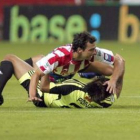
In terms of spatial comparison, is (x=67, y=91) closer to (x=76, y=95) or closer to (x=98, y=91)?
(x=76, y=95)

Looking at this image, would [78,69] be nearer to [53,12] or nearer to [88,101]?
[88,101]

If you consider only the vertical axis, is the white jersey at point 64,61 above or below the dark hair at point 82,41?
below

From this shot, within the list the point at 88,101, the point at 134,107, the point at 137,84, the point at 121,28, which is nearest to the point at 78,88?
the point at 88,101

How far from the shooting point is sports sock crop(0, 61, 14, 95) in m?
10.6

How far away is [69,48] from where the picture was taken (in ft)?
32.9

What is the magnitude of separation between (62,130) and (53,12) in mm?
20910

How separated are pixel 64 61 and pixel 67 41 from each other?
19.2 meters

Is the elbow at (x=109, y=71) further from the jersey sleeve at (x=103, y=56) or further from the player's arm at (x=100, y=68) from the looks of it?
the jersey sleeve at (x=103, y=56)

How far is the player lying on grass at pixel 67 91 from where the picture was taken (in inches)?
396

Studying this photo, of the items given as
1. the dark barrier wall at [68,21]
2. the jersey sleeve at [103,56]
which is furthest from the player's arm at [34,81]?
the dark barrier wall at [68,21]

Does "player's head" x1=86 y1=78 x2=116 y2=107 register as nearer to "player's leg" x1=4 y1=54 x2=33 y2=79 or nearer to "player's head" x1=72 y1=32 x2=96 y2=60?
"player's head" x1=72 y1=32 x2=96 y2=60

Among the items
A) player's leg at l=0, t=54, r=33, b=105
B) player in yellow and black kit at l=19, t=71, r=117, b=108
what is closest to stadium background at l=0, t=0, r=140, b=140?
player in yellow and black kit at l=19, t=71, r=117, b=108

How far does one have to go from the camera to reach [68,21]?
2919cm

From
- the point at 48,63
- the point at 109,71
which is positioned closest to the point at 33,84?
the point at 48,63
